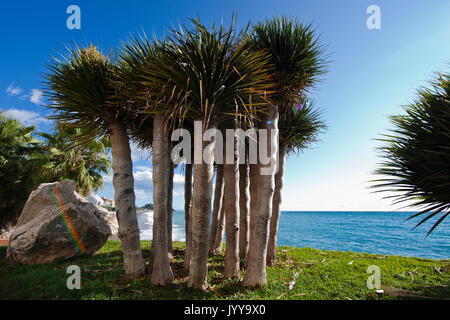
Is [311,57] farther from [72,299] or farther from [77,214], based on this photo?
[77,214]

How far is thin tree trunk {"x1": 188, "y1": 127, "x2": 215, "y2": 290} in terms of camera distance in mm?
4289

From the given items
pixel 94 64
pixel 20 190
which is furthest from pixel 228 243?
pixel 20 190

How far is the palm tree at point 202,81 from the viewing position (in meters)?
4.23

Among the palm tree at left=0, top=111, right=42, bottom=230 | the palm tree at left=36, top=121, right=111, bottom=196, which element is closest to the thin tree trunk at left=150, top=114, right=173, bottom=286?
the palm tree at left=36, top=121, right=111, bottom=196

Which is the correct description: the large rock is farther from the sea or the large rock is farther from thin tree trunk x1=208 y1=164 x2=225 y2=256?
the sea

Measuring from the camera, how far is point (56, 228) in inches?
247

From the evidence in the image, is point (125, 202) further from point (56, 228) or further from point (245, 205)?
point (245, 205)

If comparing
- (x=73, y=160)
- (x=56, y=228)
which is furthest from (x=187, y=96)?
(x=73, y=160)

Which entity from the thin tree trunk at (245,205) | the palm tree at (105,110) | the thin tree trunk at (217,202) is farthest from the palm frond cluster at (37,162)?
the thin tree trunk at (245,205)

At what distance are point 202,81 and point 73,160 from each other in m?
10.8

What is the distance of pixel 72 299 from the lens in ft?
12.2
